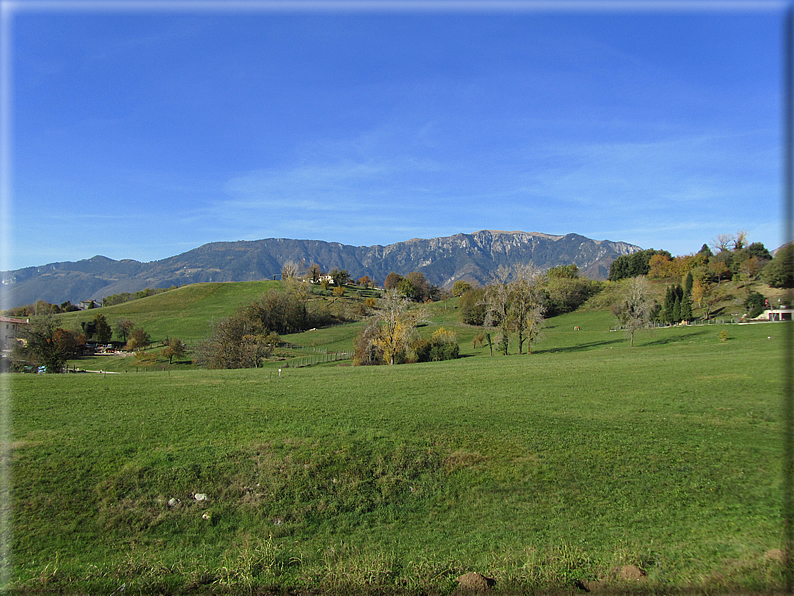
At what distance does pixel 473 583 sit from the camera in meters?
7.59

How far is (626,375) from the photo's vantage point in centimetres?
2597

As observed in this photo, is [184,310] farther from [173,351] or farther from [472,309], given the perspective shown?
[472,309]

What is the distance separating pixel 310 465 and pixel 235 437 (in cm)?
331

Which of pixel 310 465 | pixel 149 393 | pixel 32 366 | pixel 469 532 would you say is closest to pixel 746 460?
pixel 469 532

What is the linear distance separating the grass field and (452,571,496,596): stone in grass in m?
0.24

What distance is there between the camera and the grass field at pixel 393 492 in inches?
322

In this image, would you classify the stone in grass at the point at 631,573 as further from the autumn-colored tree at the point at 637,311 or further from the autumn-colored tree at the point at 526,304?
the autumn-colored tree at the point at 637,311

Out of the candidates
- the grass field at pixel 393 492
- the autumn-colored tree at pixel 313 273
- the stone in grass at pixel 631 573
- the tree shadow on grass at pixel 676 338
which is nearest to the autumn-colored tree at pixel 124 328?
the autumn-colored tree at pixel 313 273

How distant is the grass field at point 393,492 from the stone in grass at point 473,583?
24cm

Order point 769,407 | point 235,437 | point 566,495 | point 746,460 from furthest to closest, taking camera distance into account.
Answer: point 769,407 < point 235,437 < point 746,460 < point 566,495

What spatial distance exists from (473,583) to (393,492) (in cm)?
471

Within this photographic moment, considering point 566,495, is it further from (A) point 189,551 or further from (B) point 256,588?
(A) point 189,551

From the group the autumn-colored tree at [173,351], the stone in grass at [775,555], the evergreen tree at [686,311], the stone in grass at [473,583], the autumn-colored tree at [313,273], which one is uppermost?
the autumn-colored tree at [313,273]

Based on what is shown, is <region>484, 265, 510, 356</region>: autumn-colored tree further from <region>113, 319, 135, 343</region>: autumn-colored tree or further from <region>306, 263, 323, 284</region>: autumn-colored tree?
<region>306, 263, 323, 284</region>: autumn-colored tree
